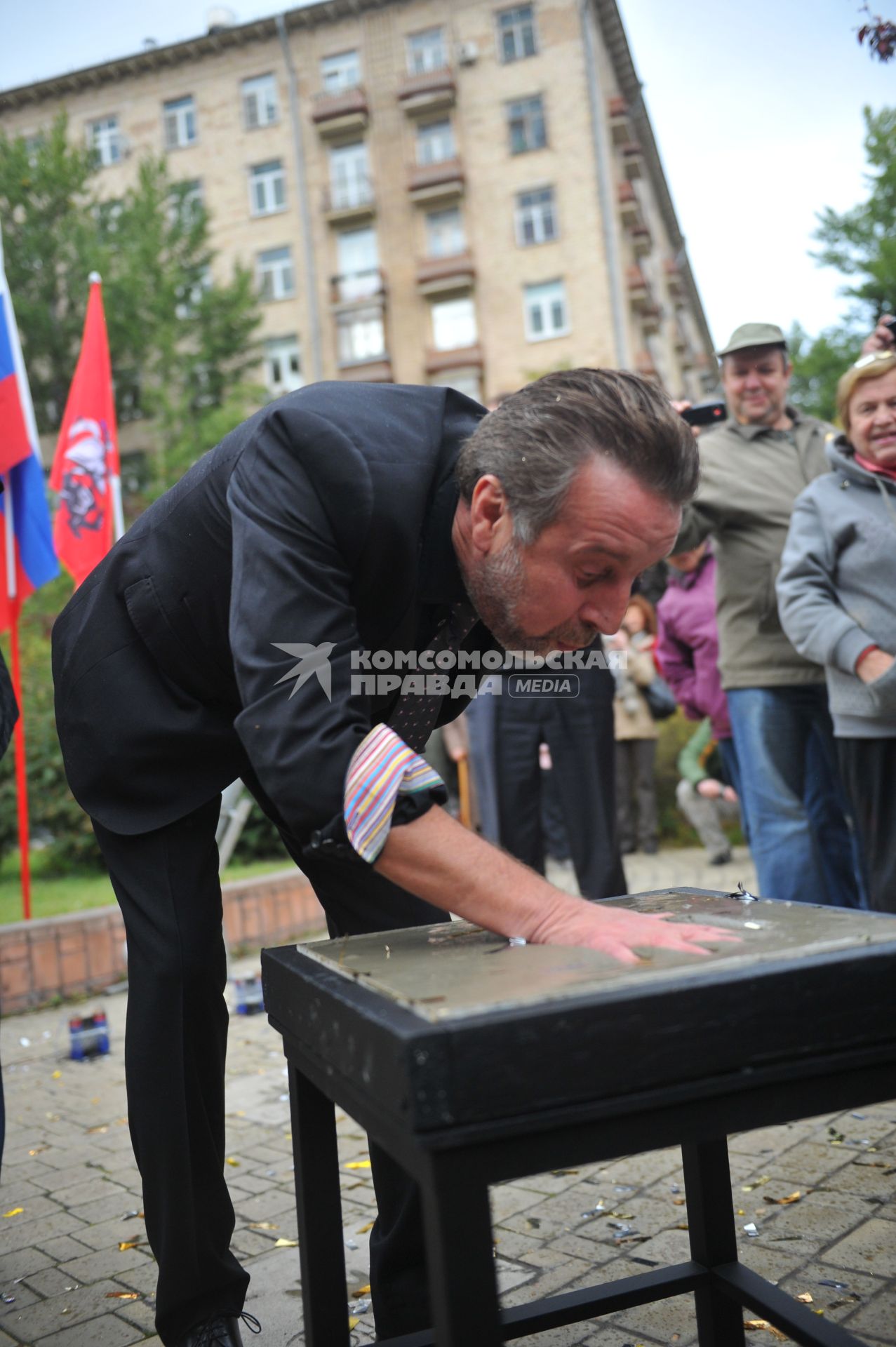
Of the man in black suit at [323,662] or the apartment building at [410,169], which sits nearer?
the man in black suit at [323,662]

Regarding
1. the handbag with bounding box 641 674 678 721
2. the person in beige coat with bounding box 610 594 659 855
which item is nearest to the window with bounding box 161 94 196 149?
the person in beige coat with bounding box 610 594 659 855

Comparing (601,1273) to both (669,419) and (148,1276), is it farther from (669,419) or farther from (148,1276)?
(669,419)

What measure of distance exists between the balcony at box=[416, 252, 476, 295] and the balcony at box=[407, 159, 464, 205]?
146 cm

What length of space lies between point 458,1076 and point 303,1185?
2.10 feet

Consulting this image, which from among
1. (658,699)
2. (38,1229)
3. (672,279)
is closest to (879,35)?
(38,1229)

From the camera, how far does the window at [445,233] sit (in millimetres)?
26062

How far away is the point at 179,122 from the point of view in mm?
28422

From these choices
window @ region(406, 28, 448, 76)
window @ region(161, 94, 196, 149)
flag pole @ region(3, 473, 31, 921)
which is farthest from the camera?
window @ region(161, 94, 196, 149)

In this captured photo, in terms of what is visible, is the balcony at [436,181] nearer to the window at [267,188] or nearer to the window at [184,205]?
the window at [267,188]

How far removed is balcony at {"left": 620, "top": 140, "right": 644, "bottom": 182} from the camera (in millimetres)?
26062

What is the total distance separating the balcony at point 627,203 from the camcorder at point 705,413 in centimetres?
2385

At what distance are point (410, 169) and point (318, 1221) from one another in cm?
2770

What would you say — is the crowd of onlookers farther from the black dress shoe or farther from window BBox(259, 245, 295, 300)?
window BBox(259, 245, 295, 300)

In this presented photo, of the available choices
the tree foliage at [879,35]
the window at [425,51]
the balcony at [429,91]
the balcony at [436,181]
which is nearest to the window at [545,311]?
the balcony at [436,181]
